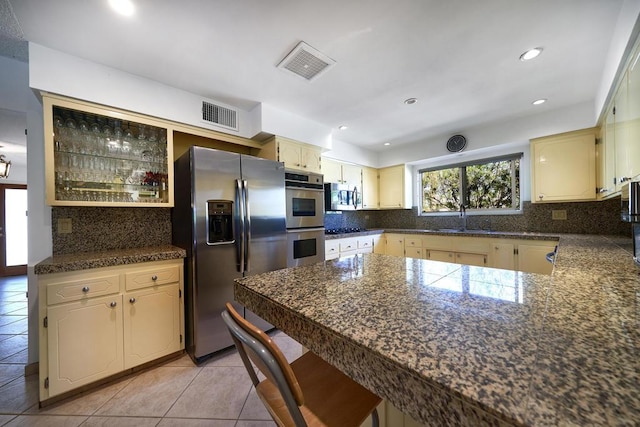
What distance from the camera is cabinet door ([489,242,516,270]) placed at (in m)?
2.86

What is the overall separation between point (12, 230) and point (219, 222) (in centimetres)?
615

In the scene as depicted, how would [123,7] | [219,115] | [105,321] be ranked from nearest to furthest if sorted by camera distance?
1. [123,7]
2. [105,321]
3. [219,115]

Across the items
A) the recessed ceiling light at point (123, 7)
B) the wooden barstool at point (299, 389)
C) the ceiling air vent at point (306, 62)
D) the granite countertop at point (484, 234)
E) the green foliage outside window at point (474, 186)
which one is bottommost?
the wooden barstool at point (299, 389)

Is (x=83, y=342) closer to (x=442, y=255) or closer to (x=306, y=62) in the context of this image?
(x=306, y=62)

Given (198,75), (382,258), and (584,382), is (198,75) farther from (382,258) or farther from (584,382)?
(584,382)

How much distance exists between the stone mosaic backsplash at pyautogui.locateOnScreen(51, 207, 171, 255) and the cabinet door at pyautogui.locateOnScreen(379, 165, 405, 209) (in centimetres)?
341

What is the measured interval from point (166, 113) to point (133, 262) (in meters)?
1.32

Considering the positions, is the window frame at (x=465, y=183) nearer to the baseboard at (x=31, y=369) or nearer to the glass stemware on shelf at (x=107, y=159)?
the glass stemware on shelf at (x=107, y=159)

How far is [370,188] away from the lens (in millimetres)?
4363

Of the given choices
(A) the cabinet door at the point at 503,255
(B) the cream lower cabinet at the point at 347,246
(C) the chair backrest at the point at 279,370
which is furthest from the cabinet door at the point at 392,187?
(C) the chair backrest at the point at 279,370

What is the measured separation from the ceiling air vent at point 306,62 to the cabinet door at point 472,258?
2.85m

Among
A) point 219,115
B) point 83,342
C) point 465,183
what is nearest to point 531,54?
point 465,183

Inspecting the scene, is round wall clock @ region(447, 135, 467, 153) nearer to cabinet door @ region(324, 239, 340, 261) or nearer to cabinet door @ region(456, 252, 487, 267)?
cabinet door @ region(456, 252, 487, 267)

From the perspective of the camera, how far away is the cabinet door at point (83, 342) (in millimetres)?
1542
